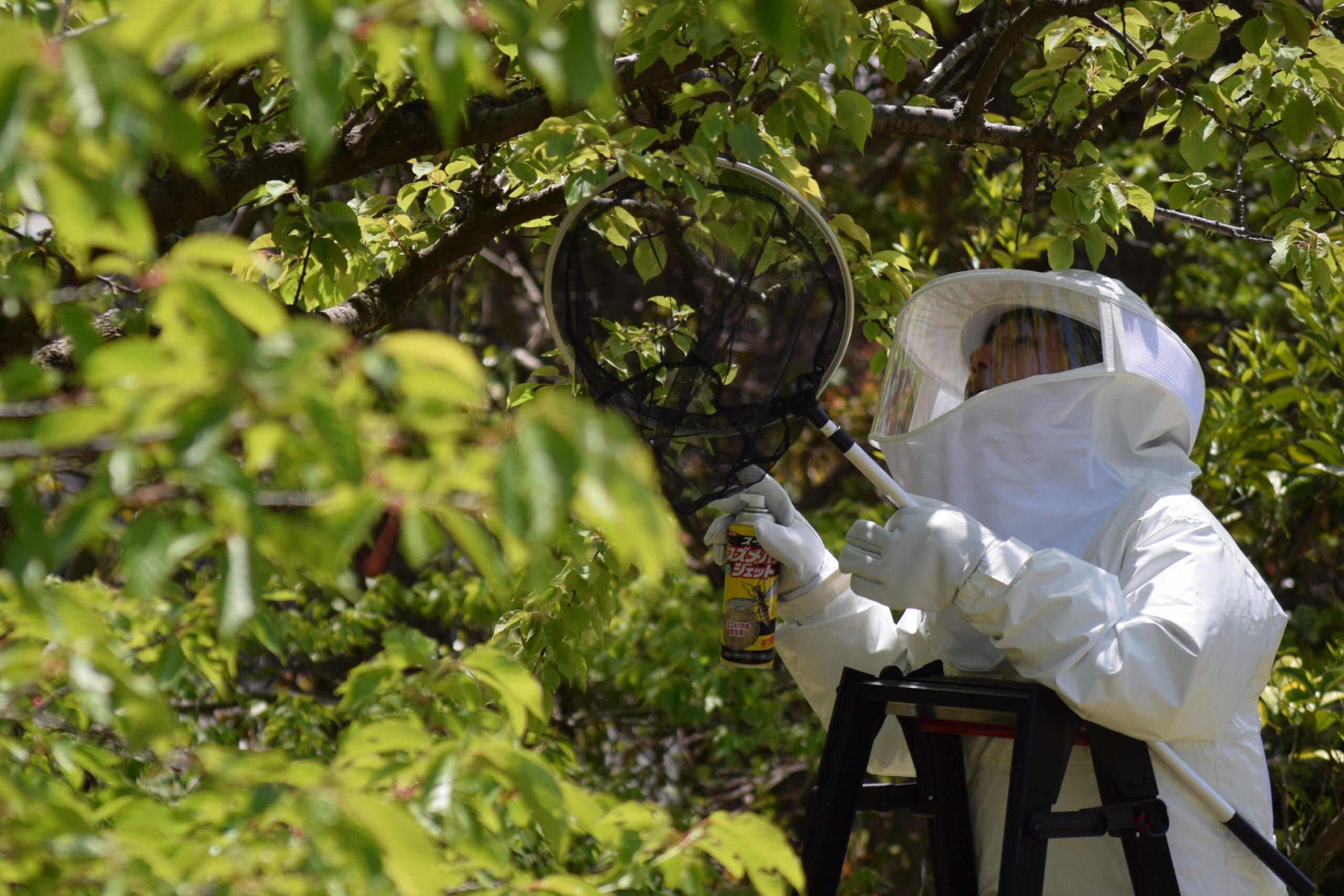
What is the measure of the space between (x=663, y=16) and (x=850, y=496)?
14.9 ft

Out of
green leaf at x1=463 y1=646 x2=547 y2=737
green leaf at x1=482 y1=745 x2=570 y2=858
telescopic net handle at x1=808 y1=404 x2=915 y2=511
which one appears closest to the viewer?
green leaf at x1=482 y1=745 x2=570 y2=858

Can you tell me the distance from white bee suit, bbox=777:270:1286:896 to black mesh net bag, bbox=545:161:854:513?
30cm

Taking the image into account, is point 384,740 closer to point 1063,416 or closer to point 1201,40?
point 1063,416

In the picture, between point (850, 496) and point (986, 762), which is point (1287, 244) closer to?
point (986, 762)

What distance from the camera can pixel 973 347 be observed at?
2.49 metres

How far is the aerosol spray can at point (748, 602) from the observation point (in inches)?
82.2

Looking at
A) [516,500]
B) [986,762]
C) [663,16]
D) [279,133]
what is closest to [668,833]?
[516,500]

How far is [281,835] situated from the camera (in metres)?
1.08

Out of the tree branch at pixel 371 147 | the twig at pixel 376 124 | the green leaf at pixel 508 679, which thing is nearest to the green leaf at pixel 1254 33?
the tree branch at pixel 371 147

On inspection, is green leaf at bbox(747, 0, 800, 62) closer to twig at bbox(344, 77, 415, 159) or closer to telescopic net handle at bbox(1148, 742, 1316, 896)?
twig at bbox(344, 77, 415, 159)

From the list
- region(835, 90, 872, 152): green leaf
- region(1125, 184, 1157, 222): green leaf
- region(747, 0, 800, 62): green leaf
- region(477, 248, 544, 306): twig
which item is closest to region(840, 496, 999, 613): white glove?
region(835, 90, 872, 152): green leaf

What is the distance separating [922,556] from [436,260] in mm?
1199

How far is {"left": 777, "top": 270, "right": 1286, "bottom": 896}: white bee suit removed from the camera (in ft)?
6.09

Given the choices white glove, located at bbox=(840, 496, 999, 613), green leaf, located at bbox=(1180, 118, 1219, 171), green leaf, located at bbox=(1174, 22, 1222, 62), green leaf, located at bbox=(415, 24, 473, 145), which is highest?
green leaf, located at bbox=(415, 24, 473, 145)
